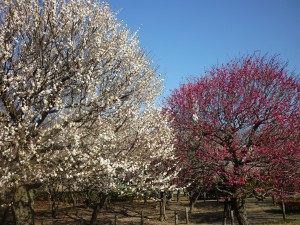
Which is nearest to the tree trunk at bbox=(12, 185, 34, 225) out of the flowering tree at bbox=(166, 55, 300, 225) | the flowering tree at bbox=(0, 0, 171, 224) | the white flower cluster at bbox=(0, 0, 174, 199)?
the flowering tree at bbox=(0, 0, 171, 224)

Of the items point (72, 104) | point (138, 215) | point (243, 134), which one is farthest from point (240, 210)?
point (138, 215)

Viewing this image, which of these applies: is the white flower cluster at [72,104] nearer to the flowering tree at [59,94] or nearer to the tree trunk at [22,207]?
the flowering tree at [59,94]

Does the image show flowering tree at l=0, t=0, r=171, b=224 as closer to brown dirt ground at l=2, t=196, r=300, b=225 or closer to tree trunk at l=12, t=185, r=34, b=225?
tree trunk at l=12, t=185, r=34, b=225

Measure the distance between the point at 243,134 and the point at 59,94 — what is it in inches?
→ 403

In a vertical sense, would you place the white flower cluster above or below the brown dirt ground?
above

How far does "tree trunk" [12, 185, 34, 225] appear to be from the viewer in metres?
11.5

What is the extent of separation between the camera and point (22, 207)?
1192cm

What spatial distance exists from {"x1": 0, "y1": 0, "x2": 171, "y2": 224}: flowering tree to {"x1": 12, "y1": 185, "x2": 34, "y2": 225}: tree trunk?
0.04m

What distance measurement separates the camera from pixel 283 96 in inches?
662

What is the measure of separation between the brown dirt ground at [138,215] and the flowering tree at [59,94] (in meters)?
12.2

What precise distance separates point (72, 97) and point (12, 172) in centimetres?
372

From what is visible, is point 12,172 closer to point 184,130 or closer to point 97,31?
point 97,31

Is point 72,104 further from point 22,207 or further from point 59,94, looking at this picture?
point 22,207

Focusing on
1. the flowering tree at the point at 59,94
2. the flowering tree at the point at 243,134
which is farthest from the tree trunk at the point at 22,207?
the flowering tree at the point at 243,134
